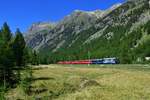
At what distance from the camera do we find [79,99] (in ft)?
127

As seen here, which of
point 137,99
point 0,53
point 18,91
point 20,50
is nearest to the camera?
point 137,99

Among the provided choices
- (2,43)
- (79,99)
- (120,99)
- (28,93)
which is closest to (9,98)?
(28,93)

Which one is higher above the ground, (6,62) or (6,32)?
(6,32)

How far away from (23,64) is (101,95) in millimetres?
55244

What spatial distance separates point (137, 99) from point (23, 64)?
199 feet

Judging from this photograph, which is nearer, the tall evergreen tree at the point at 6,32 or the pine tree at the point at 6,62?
the pine tree at the point at 6,62

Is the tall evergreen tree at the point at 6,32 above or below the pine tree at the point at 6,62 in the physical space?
above

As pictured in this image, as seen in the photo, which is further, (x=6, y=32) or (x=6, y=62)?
(x=6, y=32)

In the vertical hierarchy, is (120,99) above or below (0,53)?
below

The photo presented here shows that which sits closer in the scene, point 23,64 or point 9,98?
point 9,98

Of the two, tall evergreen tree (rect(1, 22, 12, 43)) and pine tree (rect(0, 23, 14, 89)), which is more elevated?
tall evergreen tree (rect(1, 22, 12, 43))

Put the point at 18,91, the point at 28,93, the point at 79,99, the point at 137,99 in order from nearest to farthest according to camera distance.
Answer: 1. the point at 137,99
2. the point at 79,99
3. the point at 28,93
4. the point at 18,91

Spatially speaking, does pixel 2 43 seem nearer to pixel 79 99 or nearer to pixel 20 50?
pixel 20 50

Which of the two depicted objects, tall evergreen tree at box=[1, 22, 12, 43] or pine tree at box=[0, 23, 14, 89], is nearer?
pine tree at box=[0, 23, 14, 89]
